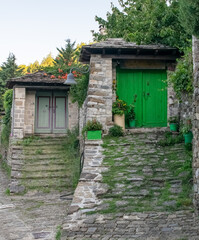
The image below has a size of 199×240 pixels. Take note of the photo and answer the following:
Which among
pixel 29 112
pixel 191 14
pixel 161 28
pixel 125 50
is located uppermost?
pixel 161 28

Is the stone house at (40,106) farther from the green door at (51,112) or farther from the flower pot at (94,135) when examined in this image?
the flower pot at (94,135)

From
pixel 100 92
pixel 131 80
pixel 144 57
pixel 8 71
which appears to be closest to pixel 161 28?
pixel 144 57

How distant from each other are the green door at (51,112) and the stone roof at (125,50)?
397cm

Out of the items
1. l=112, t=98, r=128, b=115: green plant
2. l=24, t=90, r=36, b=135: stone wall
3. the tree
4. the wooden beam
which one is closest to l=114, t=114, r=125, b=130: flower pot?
l=112, t=98, r=128, b=115: green plant

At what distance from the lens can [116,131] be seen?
9.43 m

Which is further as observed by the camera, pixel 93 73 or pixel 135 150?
pixel 93 73

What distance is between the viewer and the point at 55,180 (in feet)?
31.9

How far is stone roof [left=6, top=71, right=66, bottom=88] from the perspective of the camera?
12742mm

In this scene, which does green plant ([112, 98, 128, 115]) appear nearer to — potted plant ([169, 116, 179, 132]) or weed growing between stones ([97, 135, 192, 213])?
weed growing between stones ([97, 135, 192, 213])

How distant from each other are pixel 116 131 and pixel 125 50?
263 centimetres

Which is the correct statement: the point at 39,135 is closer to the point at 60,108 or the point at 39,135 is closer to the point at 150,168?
the point at 60,108

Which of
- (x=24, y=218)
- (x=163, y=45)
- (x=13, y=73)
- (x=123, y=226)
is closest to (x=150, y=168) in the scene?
(x=123, y=226)

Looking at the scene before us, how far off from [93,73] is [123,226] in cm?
590

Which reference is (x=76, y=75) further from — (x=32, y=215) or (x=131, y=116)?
(x=32, y=215)
